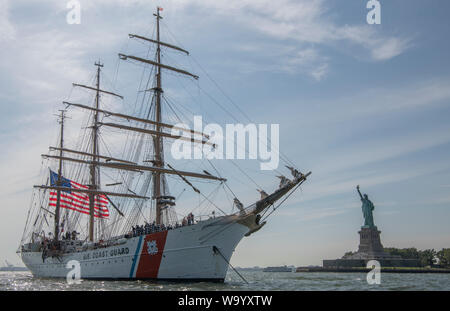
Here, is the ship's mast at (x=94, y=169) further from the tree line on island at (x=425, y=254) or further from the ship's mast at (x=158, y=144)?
the tree line on island at (x=425, y=254)

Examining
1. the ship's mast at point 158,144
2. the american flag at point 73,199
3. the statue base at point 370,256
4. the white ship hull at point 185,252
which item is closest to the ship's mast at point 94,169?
the american flag at point 73,199

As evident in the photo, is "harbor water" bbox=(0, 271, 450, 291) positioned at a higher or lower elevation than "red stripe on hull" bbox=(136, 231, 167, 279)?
lower

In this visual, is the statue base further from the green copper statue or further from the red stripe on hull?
the red stripe on hull

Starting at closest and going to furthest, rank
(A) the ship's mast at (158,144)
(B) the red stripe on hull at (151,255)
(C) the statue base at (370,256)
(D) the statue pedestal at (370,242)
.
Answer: (B) the red stripe on hull at (151,255), (A) the ship's mast at (158,144), (C) the statue base at (370,256), (D) the statue pedestal at (370,242)

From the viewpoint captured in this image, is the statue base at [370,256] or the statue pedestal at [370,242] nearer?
the statue base at [370,256]

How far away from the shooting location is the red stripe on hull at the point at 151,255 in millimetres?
31469

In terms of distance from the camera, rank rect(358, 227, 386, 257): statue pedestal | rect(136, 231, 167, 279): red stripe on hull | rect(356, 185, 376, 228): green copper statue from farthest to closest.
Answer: rect(356, 185, 376, 228): green copper statue → rect(358, 227, 386, 257): statue pedestal → rect(136, 231, 167, 279): red stripe on hull

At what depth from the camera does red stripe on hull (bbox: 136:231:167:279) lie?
103ft

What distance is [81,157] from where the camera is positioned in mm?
56844

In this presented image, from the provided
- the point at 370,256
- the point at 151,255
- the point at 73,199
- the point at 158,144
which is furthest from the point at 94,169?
the point at 370,256

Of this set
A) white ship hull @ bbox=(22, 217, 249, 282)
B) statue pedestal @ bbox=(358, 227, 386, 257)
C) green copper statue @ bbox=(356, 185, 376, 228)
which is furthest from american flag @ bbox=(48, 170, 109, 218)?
green copper statue @ bbox=(356, 185, 376, 228)
